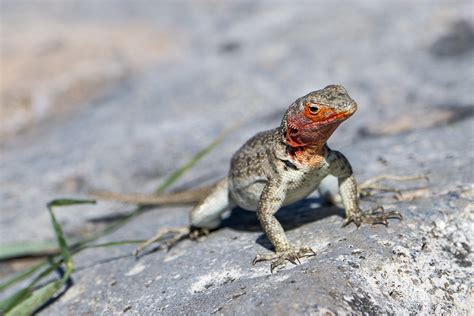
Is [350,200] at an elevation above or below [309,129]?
below

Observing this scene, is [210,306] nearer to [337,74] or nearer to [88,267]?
[88,267]

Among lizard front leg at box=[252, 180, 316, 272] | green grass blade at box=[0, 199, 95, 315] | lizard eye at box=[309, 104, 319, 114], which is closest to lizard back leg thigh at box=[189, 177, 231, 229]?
lizard front leg at box=[252, 180, 316, 272]

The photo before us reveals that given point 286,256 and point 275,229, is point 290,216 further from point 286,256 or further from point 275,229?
point 286,256

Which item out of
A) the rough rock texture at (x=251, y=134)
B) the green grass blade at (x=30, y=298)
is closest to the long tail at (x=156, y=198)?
the rough rock texture at (x=251, y=134)

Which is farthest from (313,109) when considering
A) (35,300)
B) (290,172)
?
(35,300)

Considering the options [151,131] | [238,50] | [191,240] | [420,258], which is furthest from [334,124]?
[238,50]

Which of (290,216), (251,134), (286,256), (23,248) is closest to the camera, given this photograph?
(286,256)

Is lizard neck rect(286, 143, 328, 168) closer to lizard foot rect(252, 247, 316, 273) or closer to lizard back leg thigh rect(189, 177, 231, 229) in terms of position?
lizard foot rect(252, 247, 316, 273)
